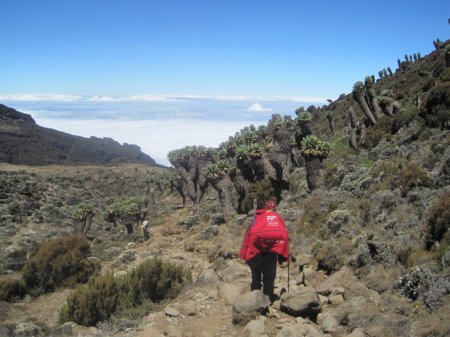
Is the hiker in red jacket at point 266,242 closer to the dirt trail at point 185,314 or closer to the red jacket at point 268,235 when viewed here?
the red jacket at point 268,235

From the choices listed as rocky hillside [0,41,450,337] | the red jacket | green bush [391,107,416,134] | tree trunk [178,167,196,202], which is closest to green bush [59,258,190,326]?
rocky hillside [0,41,450,337]

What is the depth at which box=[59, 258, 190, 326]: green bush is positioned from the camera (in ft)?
32.7

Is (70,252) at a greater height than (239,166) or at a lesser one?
lesser

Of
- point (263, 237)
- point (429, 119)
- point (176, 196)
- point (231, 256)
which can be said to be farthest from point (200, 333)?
point (176, 196)

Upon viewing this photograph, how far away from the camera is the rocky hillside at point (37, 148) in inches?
3593

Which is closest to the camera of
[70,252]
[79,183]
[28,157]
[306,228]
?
[306,228]

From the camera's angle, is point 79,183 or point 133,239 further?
point 79,183

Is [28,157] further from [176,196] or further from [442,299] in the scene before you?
[442,299]

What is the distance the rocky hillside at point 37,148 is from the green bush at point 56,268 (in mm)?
77706

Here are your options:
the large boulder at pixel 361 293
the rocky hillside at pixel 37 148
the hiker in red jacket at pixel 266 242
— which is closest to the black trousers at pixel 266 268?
the hiker in red jacket at pixel 266 242

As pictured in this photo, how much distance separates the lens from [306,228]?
43.9ft

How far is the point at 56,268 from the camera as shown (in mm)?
15688

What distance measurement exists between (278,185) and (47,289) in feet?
43.9

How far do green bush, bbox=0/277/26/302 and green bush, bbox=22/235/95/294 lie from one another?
1.05ft
